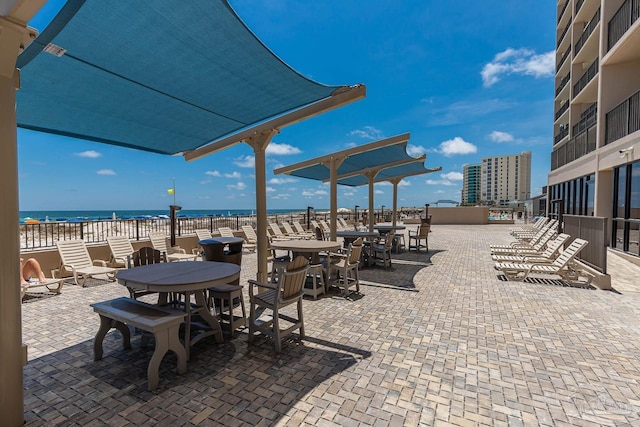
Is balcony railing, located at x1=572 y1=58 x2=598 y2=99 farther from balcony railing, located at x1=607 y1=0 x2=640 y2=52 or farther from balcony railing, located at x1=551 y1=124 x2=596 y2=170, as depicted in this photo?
balcony railing, located at x1=607 y1=0 x2=640 y2=52

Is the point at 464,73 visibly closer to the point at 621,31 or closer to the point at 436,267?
the point at 621,31

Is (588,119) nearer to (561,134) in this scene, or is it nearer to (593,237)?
(561,134)

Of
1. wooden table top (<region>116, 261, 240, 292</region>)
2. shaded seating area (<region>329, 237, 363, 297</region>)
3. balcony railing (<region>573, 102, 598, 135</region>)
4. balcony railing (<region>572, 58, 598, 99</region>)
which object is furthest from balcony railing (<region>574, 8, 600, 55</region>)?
wooden table top (<region>116, 261, 240, 292</region>)

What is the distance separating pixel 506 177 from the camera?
86438mm

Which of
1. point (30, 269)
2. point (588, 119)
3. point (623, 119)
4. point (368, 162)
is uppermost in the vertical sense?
point (588, 119)

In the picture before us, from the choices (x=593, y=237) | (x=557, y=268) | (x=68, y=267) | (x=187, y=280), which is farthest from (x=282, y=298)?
(x=593, y=237)

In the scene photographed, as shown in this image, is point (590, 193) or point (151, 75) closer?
point (151, 75)

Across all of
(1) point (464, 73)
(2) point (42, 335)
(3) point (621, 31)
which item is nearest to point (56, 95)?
(2) point (42, 335)

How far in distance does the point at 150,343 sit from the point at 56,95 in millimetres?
3112

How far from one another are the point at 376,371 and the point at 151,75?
3.95m

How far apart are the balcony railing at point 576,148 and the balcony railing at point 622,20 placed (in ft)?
8.62

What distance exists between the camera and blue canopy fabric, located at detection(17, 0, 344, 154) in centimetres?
246

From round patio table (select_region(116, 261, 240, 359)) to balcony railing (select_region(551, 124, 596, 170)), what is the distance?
1296 centimetres

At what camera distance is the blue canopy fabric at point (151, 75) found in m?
2.46
